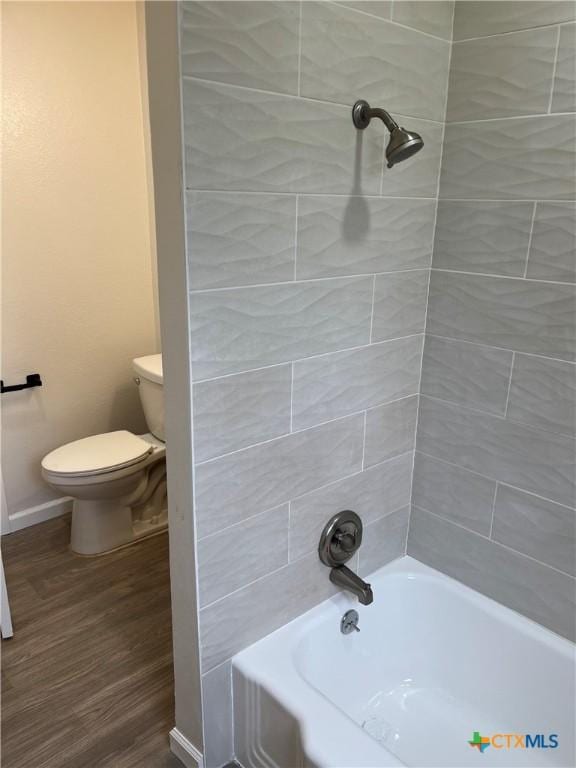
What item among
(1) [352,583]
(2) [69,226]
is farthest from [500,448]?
(2) [69,226]

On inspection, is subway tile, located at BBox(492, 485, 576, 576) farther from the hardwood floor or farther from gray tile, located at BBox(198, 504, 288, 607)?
the hardwood floor

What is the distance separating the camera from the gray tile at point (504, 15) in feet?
4.36

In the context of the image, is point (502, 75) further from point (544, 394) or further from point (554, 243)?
point (544, 394)

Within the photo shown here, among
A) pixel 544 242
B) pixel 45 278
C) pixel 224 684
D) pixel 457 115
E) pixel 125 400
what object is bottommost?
pixel 224 684

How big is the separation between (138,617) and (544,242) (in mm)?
1817

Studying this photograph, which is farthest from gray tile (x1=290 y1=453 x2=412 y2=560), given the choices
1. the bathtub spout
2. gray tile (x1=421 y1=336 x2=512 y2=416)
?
gray tile (x1=421 y1=336 x2=512 y2=416)

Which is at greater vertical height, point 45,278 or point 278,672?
point 45,278

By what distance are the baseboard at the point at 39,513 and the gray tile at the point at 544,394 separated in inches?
83.8

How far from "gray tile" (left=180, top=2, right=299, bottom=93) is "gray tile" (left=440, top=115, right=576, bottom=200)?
57 cm

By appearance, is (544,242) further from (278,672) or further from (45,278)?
(45,278)

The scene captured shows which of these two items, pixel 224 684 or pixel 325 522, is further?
pixel 325 522

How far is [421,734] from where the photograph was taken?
167 cm

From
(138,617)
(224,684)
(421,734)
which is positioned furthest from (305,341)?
(138,617)

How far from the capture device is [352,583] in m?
1.67
